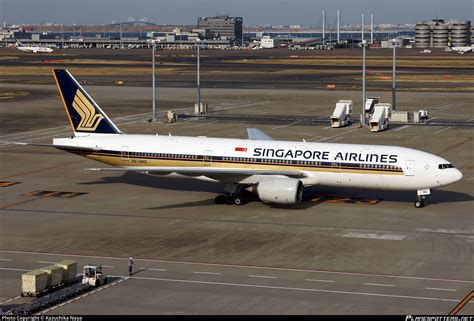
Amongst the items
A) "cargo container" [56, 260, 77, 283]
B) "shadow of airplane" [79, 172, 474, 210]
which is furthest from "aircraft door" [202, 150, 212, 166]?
"cargo container" [56, 260, 77, 283]

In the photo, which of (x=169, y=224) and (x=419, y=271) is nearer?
(x=419, y=271)

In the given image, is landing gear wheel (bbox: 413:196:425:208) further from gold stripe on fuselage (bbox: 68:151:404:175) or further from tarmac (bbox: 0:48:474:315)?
gold stripe on fuselage (bbox: 68:151:404:175)

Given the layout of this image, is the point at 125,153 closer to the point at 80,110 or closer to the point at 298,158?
the point at 80,110

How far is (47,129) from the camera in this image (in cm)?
10012

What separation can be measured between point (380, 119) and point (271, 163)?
44.6 meters

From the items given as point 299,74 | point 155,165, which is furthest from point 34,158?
point 299,74

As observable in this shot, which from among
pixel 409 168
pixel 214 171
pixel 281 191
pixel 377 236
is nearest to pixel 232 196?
pixel 214 171

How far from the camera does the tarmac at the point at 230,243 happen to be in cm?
3838

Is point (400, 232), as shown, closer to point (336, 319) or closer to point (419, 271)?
point (419, 271)

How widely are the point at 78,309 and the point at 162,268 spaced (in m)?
7.48

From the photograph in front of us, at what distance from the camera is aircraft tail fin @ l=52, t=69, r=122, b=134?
212ft

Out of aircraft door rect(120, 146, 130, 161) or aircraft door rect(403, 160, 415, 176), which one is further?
aircraft door rect(120, 146, 130, 161)

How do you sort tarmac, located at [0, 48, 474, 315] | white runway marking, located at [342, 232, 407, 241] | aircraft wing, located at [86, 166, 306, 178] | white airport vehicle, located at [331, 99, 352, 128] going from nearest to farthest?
tarmac, located at [0, 48, 474, 315] → white runway marking, located at [342, 232, 407, 241] → aircraft wing, located at [86, 166, 306, 178] → white airport vehicle, located at [331, 99, 352, 128]

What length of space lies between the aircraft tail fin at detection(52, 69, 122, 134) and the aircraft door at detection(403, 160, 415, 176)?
73.0 ft
